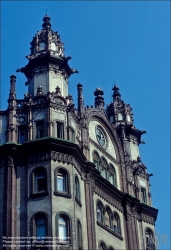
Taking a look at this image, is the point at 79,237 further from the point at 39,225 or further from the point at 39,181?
the point at 39,181

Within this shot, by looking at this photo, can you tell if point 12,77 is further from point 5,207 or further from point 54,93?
Answer: point 5,207

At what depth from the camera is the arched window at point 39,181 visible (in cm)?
5019

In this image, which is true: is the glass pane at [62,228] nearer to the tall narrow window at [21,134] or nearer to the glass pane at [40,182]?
the glass pane at [40,182]

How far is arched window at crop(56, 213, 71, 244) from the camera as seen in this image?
4797cm

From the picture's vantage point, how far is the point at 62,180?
2030 inches

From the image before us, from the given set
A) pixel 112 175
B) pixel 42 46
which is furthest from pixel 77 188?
pixel 42 46

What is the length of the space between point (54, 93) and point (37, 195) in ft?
37.5

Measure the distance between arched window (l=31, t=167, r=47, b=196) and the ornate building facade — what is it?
9 centimetres

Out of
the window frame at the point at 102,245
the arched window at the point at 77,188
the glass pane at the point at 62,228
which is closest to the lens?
the glass pane at the point at 62,228

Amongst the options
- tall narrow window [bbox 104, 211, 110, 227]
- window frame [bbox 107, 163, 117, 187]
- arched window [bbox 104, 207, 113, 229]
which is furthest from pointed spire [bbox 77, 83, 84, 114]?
tall narrow window [bbox 104, 211, 110, 227]

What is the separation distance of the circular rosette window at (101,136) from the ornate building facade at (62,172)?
4.3 inches

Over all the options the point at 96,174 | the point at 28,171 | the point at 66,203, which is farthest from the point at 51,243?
the point at 96,174

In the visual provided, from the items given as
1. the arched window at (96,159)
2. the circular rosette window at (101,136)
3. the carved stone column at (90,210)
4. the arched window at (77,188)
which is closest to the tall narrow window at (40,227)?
the arched window at (77,188)

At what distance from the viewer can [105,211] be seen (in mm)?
57406
